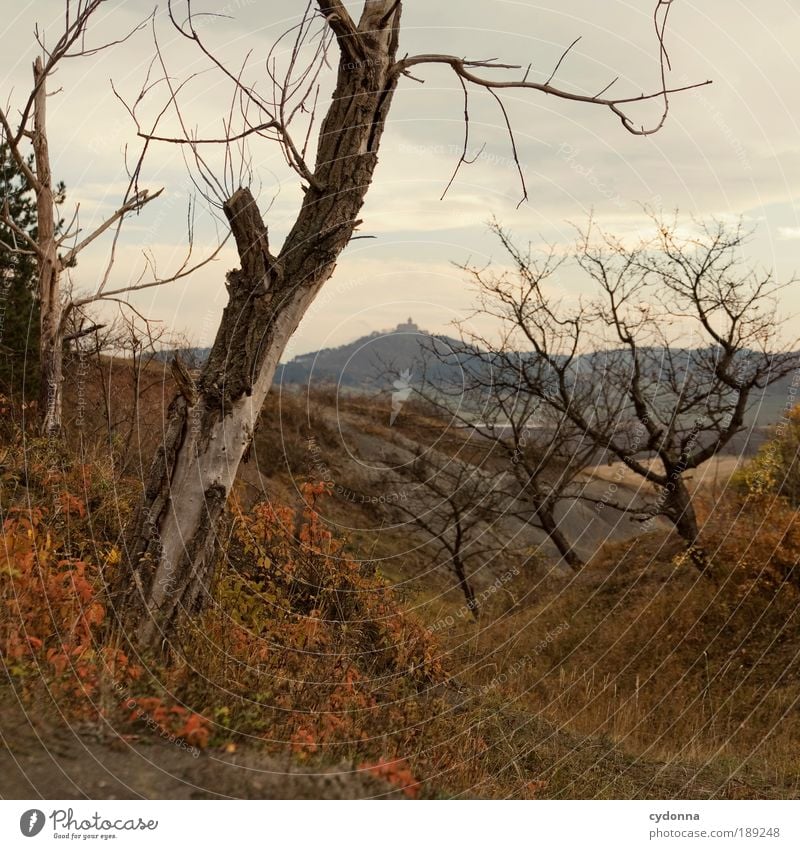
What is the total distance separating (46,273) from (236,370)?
7708 millimetres

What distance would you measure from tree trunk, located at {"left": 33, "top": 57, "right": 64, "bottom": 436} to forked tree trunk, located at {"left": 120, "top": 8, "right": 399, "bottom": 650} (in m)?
6.91

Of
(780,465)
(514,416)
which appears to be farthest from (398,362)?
(780,465)

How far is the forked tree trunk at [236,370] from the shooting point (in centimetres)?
523

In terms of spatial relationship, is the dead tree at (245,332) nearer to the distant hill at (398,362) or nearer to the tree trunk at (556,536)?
→ the distant hill at (398,362)

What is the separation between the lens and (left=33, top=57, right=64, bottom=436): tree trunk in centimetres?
1134

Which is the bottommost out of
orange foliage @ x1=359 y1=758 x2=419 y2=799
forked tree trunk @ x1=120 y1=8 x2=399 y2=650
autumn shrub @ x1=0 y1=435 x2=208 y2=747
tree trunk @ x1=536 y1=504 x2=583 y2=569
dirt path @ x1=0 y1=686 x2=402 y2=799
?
tree trunk @ x1=536 y1=504 x2=583 y2=569

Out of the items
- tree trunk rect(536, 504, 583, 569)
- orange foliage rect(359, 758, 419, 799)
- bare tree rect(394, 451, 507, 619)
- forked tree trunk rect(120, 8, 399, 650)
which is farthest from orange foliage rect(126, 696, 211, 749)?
bare tree rect(394, 451, 507, 619)

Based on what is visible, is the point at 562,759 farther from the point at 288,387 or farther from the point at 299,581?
the point at 288,387

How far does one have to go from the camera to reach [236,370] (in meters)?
5.24

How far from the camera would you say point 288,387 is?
27.3m

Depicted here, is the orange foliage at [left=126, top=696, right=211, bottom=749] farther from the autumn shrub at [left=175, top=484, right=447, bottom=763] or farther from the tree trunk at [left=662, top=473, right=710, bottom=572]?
the tree trunk at [left=662, top=473, right=710, bottom=572]

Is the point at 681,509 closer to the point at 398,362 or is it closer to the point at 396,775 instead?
the point at 398,362

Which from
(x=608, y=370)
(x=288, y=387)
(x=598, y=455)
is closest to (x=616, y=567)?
(x=598, y=455)

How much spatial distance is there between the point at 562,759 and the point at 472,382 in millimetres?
8664
